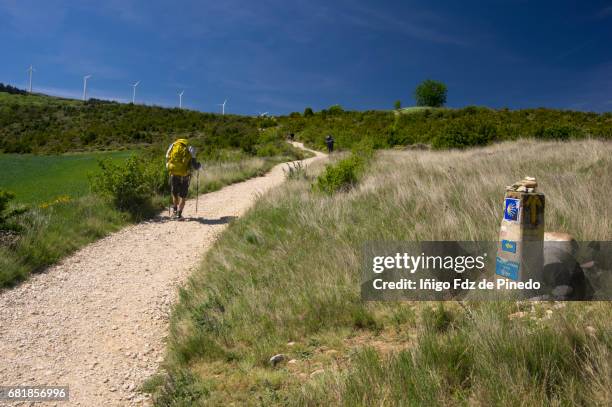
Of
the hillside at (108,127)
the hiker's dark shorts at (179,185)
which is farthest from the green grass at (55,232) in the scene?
the hillside at (108,127)

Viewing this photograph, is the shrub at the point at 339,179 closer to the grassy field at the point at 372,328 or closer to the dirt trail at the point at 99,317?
the grassy field at the point at 372,328

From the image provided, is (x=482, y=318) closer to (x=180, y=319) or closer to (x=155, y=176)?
(x=180, y=319)

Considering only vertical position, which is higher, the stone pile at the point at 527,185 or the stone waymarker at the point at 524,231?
the stone pile at the point at 527,185

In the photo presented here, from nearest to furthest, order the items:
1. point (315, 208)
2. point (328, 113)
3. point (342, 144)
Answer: point (315, 208), point (342, 144), point (328, 113)

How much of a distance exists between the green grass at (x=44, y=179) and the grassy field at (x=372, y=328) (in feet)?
27.8

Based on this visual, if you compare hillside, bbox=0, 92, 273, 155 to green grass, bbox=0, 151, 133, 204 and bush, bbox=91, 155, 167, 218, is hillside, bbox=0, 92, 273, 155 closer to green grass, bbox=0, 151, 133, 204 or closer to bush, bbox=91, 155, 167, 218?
green grass, bbox=0, 151, 133, 204

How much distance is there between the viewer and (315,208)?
7500 millimetres

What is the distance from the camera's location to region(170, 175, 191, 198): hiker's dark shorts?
10.5m

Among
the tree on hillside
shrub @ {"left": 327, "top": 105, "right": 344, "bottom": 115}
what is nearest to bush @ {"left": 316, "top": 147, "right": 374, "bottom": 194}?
shrub @ {"left": 327, "top": 105, "right": 344, "bottom": 115}

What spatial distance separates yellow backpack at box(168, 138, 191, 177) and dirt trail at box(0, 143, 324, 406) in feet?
6.82

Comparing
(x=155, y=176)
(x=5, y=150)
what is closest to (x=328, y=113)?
(x=5, y=150)

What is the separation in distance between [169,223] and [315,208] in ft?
15.2

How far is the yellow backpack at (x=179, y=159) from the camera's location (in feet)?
34.1

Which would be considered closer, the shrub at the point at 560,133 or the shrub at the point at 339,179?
the shrub at the point at 339,179
